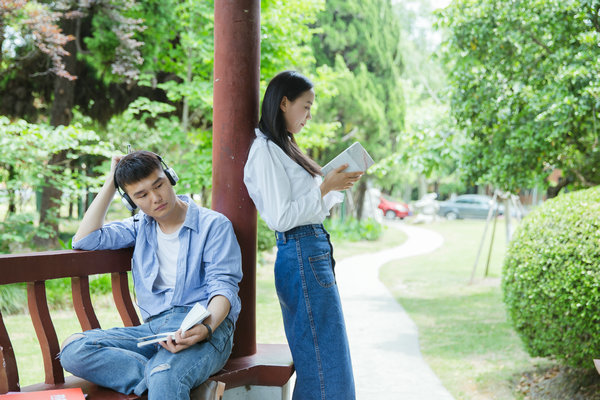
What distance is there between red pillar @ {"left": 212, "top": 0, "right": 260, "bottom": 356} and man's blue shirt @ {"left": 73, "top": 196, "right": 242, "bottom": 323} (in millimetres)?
219

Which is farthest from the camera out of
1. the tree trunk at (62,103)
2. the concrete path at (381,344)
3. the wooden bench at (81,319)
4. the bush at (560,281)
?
the tree trunk at (62,103)

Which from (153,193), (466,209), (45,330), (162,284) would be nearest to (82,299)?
(45,330)

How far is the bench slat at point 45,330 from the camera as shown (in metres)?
2.62

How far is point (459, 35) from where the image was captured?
668 cm

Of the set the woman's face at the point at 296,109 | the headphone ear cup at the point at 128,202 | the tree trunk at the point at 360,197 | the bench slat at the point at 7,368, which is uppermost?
the woman's face at the point at 296,109

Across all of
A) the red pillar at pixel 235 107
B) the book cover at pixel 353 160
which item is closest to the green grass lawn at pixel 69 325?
the red pillar at pixel 235 107

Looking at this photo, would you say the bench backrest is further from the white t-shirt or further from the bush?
the bush

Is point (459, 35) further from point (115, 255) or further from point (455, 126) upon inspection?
point (115, 255)

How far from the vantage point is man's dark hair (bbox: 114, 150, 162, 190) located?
2607 mm

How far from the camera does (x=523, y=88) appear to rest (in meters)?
6.30

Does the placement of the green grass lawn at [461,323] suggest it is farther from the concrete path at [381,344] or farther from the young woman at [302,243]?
the young woman at [302,243]

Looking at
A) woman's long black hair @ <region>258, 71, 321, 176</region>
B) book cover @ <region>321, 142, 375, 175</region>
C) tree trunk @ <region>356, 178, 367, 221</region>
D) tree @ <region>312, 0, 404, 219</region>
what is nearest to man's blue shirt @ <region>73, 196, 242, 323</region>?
woman's long black hair @ <region>258, 71, 321, 176</region>

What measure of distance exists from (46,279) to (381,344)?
4.43 meters

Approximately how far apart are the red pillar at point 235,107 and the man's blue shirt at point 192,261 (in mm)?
219
